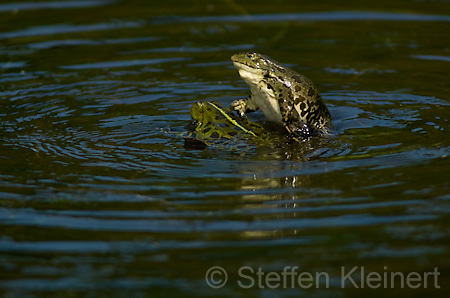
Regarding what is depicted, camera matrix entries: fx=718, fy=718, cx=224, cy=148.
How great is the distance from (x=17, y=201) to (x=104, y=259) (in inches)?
57.6

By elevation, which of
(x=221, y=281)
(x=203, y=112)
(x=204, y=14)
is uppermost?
(x=204, y=14)

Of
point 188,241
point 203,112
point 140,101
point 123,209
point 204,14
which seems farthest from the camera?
point 204,14

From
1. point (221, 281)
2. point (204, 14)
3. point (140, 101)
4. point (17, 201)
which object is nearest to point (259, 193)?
point (221, 281)

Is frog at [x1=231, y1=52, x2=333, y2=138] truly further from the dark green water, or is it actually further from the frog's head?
the dark green water

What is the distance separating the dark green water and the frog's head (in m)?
0.98

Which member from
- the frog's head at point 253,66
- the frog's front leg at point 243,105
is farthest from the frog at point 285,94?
the frog's front leg at point 243,105

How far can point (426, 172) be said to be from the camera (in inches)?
269

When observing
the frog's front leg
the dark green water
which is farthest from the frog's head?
the dark green water

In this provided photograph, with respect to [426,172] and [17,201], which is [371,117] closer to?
[426,172]

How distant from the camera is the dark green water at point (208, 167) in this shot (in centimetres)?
512

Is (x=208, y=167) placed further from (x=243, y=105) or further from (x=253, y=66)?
(x=243, y=105)

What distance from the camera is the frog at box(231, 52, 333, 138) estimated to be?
327 inches

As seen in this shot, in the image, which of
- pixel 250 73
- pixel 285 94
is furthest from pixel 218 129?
pixel 285 94

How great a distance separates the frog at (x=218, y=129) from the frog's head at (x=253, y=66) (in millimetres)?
476
